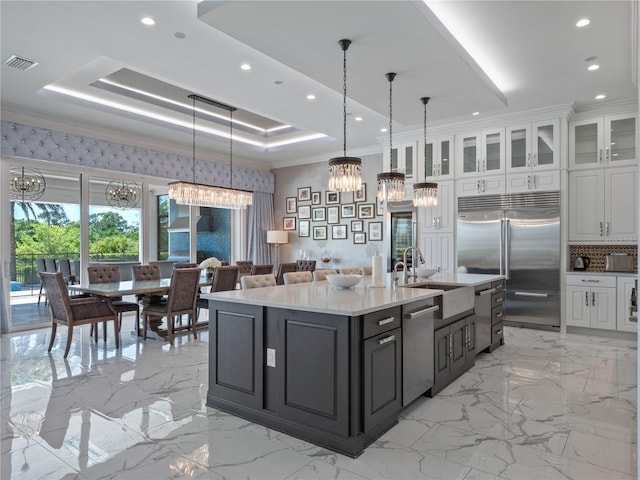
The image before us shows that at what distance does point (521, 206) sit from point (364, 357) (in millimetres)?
4507

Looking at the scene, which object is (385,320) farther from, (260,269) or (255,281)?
(260,269)

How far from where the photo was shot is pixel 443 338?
350cm

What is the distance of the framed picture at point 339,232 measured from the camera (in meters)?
8.50

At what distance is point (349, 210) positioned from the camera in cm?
843

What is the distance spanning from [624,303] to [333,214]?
5167 millimetres

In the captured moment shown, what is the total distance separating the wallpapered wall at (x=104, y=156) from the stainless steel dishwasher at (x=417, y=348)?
5.59 m

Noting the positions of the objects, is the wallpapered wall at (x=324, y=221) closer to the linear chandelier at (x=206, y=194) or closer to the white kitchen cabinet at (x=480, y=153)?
the white kitchen cabinet at (x=480, y=153)

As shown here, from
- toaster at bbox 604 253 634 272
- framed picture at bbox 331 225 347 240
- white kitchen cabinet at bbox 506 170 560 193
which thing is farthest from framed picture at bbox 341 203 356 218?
toaster at bbox 604 253 634 272

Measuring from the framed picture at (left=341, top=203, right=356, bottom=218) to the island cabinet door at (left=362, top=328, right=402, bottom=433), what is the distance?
5675 millimetres

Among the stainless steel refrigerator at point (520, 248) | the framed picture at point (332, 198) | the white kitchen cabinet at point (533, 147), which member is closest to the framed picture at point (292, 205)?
the framed picture at point (332, 198)

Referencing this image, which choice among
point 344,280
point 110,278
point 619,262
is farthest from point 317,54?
point 619,262

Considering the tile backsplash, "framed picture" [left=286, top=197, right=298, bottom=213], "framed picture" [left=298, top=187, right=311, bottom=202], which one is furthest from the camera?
"framed picture" [left=286, top=197, right=298, bottom=213]

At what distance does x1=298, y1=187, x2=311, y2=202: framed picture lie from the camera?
901 centimetres

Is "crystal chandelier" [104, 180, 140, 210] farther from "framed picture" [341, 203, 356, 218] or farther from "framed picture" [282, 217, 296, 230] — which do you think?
"framed picture" [341, 203, 356, 218]
